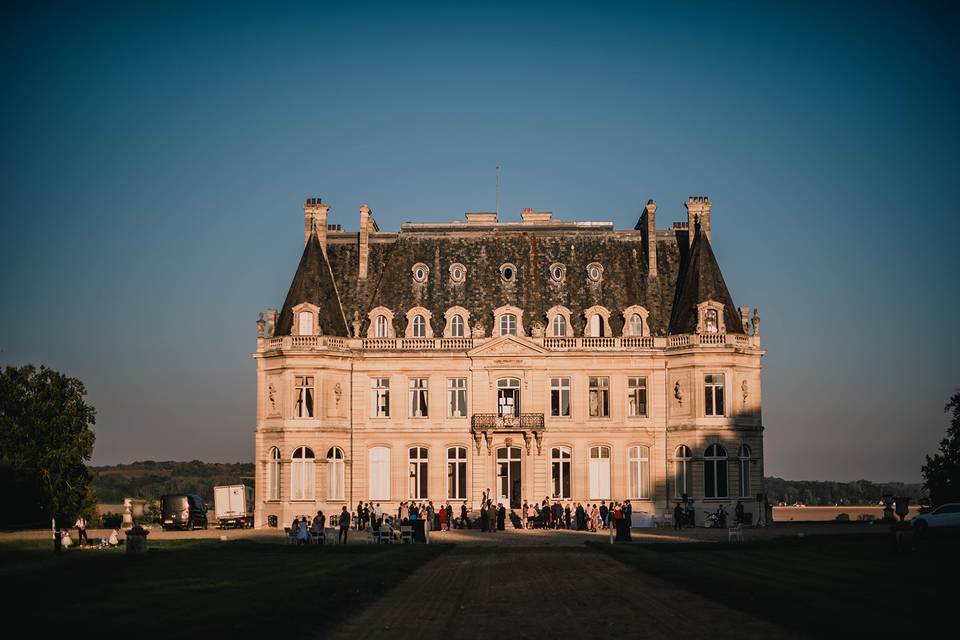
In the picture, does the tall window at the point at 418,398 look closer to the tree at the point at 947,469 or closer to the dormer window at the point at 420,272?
the dormer window at the point at 420,272

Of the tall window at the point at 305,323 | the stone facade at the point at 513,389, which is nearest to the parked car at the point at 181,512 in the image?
the stone facade at the point at 513,389

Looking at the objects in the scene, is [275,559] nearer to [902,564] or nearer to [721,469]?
[902,564]

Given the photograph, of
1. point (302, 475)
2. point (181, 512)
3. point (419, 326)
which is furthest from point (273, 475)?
point (419, 326)

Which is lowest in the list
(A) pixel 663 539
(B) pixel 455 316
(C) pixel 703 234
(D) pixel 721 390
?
(A) pixel 663 539

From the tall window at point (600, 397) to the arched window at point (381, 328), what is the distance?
1163cm

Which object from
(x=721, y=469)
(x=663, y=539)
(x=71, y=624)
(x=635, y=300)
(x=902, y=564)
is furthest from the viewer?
(x=635, y=300)

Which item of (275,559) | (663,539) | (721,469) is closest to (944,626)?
(275,559)

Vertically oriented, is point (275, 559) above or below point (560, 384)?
below

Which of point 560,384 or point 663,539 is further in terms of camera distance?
point 560,384

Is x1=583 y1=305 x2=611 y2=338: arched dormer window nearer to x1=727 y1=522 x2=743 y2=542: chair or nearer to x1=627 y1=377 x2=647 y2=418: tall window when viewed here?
x1=627 y1=377 x2=647 y2=418: tall window

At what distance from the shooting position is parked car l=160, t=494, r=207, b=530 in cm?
6544

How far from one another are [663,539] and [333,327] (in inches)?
917

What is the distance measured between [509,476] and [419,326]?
9584 millimetres

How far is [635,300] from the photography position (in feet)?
218
